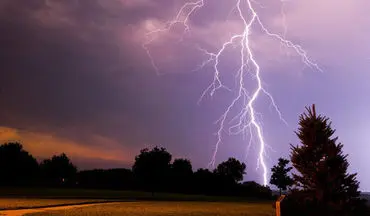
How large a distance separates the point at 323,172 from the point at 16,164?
7322cm

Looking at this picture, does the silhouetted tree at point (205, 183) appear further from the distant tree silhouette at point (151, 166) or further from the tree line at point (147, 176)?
the distant tree silhouette at point (151, 166)

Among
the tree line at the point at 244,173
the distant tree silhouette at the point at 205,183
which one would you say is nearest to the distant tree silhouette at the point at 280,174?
the tree line at the point at 244,173

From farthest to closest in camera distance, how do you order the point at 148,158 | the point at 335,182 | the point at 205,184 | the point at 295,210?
1. the point at 205,184
2. the point at 148,158
3. the point at 335,182
4. the point at 295,210

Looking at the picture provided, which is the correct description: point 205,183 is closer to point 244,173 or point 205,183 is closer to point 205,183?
point 205,183

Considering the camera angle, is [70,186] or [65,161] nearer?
[70,186]

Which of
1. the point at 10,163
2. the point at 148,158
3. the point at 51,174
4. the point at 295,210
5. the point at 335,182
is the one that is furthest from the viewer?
the point at 51,174

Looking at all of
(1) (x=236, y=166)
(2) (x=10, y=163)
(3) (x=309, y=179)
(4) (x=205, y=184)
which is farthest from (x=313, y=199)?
(2) (x=10, y=163)

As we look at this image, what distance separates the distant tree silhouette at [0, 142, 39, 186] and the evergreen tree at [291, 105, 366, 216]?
200 ft

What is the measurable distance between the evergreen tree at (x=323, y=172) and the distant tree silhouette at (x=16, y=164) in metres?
61.0

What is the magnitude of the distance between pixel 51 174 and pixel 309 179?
289 ft

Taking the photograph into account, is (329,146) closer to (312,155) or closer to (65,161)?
(312,155)

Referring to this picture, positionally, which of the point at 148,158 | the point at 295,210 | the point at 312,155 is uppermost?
the point at 148,158

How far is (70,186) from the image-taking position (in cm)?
6662

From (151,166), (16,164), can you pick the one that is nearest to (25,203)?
(151,166)
